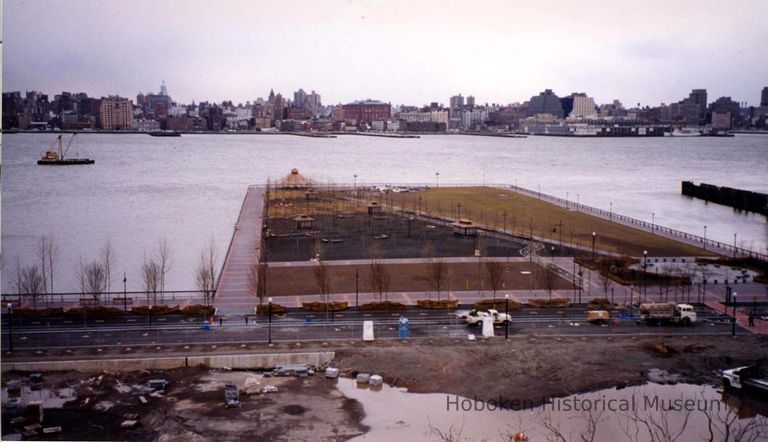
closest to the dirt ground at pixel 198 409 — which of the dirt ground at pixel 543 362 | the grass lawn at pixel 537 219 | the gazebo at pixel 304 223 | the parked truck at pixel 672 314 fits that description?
the dirt ground at pixel 543 362

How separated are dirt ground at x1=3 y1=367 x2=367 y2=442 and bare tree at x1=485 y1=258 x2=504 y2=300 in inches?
112

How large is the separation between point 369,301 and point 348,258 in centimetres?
217

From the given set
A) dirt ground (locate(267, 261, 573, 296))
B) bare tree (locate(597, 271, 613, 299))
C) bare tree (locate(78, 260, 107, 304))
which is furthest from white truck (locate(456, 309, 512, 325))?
bare tree (locate(78, 260, 107, 304))

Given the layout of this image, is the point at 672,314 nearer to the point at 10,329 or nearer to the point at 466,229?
the point at 466,229

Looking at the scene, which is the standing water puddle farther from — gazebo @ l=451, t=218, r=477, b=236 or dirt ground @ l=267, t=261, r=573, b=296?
gazebo @ l=451, t=218, r=477, b=236

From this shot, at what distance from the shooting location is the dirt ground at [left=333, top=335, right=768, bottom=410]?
493cm

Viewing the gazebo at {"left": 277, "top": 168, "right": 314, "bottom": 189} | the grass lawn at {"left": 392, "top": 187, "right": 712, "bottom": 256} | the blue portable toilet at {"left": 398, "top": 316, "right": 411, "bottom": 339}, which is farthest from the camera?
the gazebo at {"left": 277, "top": 168, "right": 314, "bottom": 189}

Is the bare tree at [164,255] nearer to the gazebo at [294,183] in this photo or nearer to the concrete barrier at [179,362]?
the concrete barrier at [179,362]

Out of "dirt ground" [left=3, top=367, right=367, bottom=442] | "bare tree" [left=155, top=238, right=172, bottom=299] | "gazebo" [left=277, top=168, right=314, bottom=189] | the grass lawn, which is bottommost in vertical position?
"bare tree" [left=155, top=238, right=172, bottom=299]

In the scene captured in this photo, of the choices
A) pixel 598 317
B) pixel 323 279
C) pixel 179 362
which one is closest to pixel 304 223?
pixel 323 279

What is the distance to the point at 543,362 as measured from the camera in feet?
17.3

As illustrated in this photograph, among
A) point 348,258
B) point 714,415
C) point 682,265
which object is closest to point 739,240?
point 682,265

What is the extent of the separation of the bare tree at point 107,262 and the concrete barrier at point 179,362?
2.72m

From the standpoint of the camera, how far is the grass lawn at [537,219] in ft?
34.4
